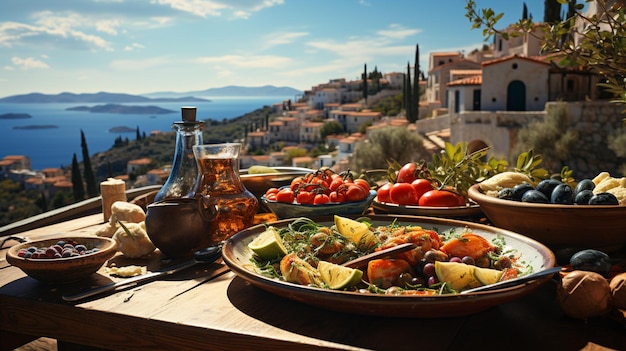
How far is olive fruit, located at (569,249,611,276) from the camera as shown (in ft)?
3.58

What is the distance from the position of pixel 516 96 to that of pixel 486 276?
23830 millimetres

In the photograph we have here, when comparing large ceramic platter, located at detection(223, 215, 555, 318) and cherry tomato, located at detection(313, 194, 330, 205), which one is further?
cherry tomato, located at detection(313, 194, 330, 205)

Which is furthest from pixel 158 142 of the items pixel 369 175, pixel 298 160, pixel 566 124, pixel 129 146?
pixel 369 175

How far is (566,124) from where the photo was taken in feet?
62.9

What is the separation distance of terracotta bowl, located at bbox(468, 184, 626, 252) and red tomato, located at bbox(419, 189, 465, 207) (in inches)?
14.6

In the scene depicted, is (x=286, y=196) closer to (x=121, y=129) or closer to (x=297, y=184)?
(x=297, y=184)

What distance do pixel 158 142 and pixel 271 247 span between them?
60.7 metres

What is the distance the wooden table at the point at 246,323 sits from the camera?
877mm

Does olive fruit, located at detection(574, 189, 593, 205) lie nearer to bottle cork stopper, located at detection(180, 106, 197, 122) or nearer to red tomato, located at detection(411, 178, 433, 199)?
red tomato, located at detection(411, 178, 433, 199)

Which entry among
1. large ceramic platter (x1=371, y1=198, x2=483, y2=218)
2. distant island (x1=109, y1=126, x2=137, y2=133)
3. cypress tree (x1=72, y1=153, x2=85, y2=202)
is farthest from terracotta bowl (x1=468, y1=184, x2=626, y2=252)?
distant island (x1=109, y1=126, x2=137, y2=133)

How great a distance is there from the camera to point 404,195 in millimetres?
1815

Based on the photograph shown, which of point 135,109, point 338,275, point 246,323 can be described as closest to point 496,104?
point 338,275

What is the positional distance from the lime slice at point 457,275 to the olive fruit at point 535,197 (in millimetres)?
471

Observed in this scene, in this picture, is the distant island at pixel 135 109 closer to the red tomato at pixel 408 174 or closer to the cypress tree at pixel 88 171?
the cypress tree at pixel 88 171
